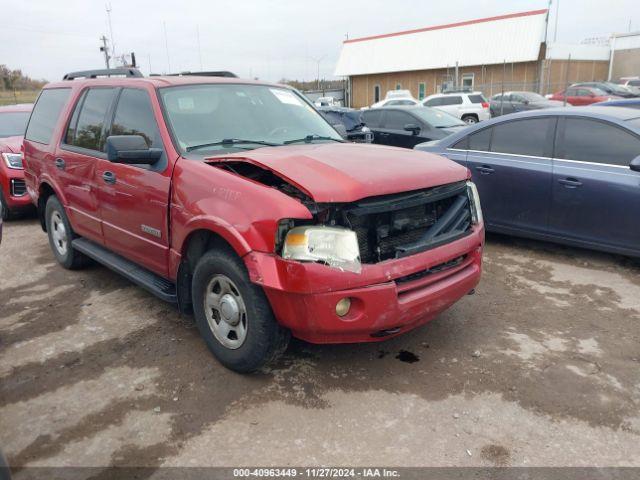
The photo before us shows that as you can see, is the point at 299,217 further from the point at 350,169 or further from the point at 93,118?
the point at 93,118

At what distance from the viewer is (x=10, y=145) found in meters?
7.86

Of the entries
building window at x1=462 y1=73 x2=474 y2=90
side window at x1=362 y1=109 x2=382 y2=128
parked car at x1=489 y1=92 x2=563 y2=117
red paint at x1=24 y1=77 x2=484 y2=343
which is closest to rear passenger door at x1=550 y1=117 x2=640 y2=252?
red paint at x1=24 y1=77 x2=484 y2=343

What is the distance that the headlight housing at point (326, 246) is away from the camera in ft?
9.25

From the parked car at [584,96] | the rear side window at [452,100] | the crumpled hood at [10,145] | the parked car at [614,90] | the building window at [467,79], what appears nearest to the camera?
the crumpled hood at [10,145]

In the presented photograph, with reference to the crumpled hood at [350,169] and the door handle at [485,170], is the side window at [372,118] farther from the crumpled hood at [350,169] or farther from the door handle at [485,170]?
the crumpled hood at [350,169]

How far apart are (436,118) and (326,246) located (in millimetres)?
9189

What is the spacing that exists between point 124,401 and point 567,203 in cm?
439

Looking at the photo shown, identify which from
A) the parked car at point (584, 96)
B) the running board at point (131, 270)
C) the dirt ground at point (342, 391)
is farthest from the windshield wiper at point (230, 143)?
the parked car at point (584, 96)

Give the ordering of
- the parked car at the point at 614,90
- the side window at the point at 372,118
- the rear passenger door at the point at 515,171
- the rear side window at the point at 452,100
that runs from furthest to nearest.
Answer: the parked car at the point at 614,90, the rear side window at the point at 452,100, the side window at the point at 372,118, the rear passenger door at the point at 515,171

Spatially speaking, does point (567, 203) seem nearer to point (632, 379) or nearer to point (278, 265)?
point (632, 379)

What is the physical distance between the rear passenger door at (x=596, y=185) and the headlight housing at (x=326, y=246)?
327 centimetres

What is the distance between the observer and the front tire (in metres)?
3.02

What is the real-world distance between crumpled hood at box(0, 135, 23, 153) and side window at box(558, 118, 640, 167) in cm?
748

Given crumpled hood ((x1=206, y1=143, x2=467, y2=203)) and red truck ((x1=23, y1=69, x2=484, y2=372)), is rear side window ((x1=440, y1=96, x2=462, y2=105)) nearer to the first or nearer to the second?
red truck ((x1=23, y1=69, x2=484, y2=372))
